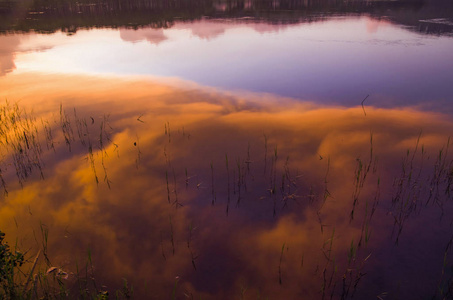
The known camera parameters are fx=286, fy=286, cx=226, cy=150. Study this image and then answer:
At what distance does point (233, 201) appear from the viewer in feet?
23.9

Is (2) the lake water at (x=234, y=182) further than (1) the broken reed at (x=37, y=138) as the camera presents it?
No

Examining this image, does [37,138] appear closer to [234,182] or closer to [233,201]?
[234,182]

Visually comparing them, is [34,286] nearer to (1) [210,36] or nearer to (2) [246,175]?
(2) [246,175]

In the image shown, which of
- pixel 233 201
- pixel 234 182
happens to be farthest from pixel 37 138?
pixel 233 201

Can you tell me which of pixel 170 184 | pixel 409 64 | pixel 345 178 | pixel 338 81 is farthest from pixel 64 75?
pixel 409 64

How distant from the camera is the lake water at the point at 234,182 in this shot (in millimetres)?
5352

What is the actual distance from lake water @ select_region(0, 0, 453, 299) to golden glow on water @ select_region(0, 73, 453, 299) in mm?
40

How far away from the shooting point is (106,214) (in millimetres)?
6883

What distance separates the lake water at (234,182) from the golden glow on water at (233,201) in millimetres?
40

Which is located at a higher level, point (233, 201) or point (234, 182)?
point (234, 182)

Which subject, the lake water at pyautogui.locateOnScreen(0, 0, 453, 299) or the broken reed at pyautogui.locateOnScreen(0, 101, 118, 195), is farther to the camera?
the broken reed at pyautogui.locateOnScreen(0, 101, 118, 195)

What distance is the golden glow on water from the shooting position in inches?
213

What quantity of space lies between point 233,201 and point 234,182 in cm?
84

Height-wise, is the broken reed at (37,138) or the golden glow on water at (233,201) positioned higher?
the broken reed at (37,138)
